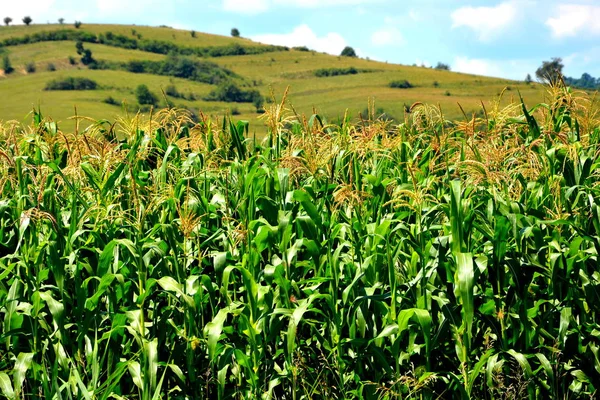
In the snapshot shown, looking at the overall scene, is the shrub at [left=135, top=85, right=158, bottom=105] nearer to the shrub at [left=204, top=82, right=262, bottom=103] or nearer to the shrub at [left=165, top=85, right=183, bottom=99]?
the shrub at [left=165, top=85, right=183, bottom=99]

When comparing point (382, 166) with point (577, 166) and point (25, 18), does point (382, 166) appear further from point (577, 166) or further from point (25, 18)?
point (25, 18)

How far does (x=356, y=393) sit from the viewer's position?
191 inches

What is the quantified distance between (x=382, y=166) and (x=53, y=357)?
343 centimetres

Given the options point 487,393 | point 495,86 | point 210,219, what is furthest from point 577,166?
point 495,86

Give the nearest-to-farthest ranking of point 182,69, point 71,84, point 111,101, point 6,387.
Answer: point 6,387, point 111,101, point 71,84, point 182,69

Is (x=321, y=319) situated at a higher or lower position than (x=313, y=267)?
lower

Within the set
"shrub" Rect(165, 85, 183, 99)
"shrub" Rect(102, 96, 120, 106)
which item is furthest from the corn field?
"shrub" Rect(165, 85, 183, 99)

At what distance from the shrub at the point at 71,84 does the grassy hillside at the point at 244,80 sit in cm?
201

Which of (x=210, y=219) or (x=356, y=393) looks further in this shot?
(x=210, y=219)

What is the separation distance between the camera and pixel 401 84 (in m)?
151

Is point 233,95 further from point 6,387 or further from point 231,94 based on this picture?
point 6,387

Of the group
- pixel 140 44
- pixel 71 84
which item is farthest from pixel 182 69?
pixel 140 44

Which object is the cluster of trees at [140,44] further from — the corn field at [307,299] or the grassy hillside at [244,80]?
the corn field at [307,299]

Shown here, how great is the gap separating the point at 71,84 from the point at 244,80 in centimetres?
4260
